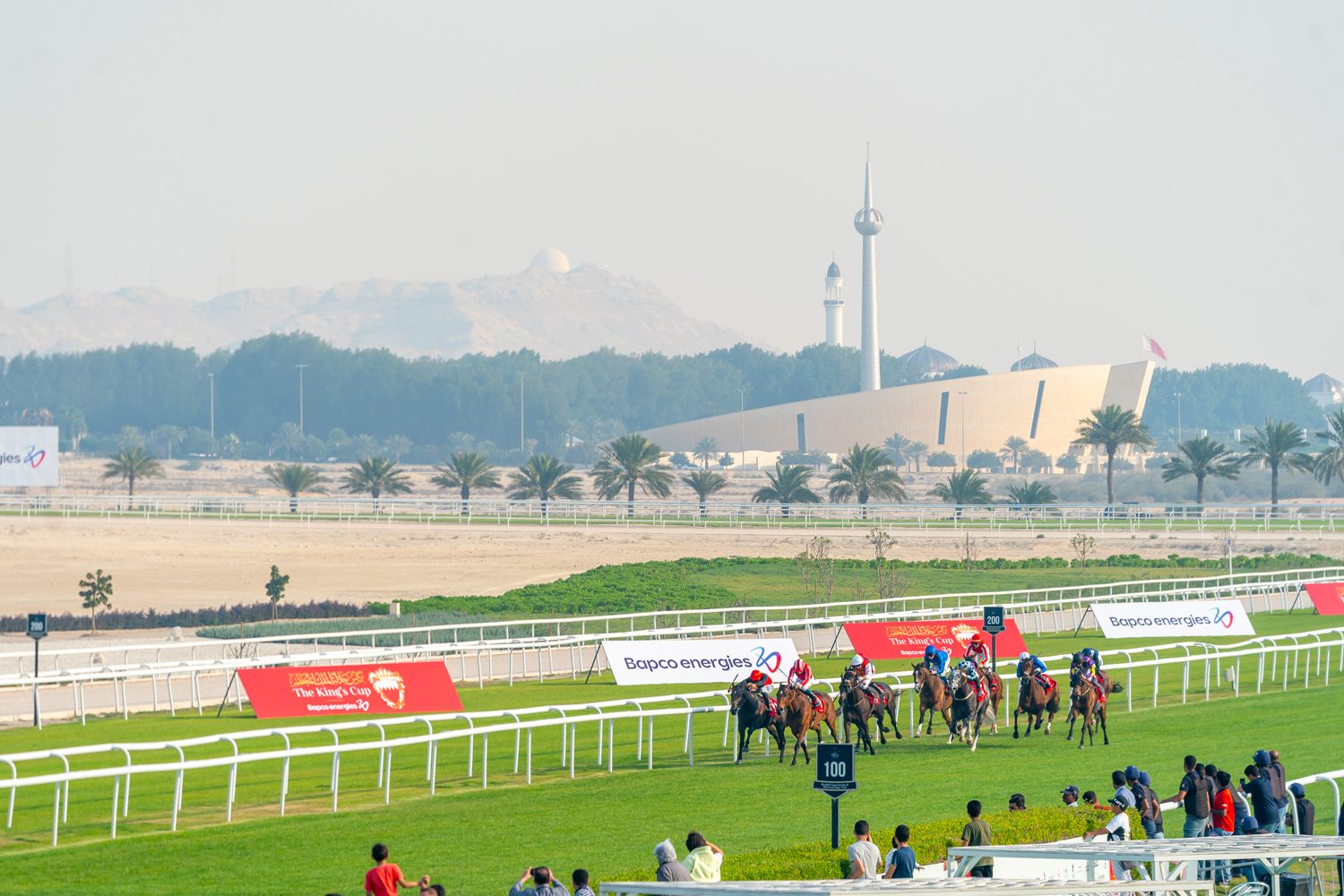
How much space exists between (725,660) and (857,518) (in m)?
43.9

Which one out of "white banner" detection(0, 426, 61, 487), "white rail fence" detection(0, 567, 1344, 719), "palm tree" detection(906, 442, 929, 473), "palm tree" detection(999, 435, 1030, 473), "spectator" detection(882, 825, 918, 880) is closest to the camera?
"spectator" detection(882, 825, 918, 880)

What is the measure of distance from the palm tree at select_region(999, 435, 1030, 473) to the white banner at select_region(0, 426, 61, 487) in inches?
3030

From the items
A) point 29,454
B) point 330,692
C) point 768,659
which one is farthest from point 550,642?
point 29,454

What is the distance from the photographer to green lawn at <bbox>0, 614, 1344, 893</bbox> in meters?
14.1

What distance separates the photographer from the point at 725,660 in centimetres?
2667

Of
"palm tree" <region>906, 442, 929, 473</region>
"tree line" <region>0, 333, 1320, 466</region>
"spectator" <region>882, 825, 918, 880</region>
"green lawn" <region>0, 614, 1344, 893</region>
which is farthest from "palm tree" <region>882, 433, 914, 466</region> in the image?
"spectator" <region>882, 825, 918, 880</region>

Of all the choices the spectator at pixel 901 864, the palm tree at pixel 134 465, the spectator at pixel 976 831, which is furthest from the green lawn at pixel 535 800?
the palm tree at pixel 134 465

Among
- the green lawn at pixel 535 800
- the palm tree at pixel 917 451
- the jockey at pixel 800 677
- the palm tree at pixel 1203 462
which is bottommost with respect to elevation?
the green lawn at pixel 535 800

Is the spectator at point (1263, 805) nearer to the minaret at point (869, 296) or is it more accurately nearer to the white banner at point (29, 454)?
the white banner at point (29, 454)

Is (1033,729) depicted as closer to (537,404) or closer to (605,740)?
(605,740)

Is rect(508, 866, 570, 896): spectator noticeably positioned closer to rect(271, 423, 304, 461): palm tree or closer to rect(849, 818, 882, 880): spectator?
rect(849, 818, 882, 880): spectator

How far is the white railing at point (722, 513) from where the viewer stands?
6594 cm

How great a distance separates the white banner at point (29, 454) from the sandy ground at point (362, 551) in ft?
73.0

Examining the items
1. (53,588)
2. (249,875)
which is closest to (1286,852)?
(249,875)
